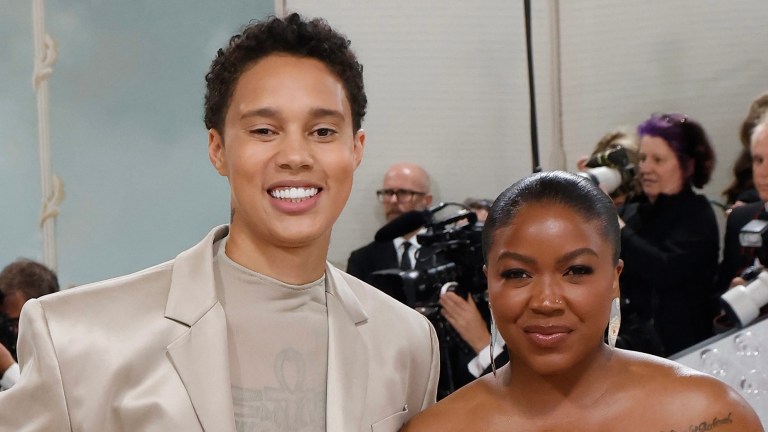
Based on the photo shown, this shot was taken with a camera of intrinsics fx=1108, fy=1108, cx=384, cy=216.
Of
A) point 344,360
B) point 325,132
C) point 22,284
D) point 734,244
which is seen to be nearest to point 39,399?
point 344,360

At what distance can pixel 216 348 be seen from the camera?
5.49 ft

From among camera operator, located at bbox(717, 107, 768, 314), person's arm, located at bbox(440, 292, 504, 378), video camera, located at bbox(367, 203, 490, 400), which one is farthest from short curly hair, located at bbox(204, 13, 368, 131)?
camera operator, located at bbox(717, 107, 768, 314)

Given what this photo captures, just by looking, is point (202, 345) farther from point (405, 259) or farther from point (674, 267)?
point (405, 259)

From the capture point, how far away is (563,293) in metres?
1.64

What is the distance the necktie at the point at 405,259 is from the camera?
4.26 meters

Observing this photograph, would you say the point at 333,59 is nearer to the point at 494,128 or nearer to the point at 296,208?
the point at 296,208

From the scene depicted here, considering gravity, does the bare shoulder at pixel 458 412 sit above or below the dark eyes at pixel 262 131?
below

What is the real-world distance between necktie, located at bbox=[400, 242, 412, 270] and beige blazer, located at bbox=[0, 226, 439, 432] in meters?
2.41

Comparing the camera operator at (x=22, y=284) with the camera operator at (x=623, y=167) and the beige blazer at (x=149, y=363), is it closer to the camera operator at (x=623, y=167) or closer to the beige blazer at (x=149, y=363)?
the camera operator at (x=623, y=167)

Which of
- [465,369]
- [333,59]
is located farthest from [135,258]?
[333,59]

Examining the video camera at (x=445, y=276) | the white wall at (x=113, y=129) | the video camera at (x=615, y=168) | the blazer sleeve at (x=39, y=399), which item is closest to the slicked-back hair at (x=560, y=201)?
the blazer sleeve at (x=39, y=399)

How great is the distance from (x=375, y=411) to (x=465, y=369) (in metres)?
1.69

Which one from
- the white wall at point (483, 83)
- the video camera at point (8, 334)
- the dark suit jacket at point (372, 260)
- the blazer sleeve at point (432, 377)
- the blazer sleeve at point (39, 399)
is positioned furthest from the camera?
the white wall at point (483, 83)

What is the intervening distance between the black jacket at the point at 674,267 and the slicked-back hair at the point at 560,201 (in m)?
1.79
